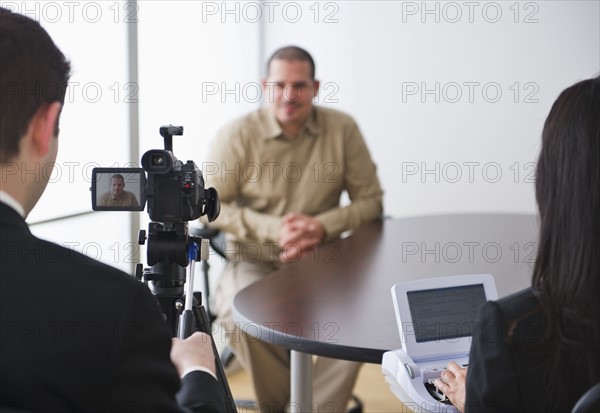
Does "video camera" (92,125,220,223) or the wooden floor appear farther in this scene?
the wooden floor

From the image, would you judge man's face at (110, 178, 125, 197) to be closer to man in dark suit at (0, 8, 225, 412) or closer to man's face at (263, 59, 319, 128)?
man in dark suit at (0, 8, 225, 412)

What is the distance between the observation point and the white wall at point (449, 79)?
5066 mm

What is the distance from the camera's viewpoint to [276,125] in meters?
3.78

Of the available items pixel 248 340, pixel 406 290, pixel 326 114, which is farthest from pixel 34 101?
pixel 326 114

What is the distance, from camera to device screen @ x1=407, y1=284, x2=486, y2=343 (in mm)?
1854

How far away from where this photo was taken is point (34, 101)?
1.19m

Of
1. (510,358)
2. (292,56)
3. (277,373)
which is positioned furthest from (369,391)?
(510,358)

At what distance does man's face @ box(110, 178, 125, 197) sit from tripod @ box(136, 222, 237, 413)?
0.44ft

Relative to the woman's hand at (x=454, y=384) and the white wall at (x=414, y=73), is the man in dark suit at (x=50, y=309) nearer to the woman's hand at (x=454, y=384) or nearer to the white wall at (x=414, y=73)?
the woman's hand at (x=454, y=384)

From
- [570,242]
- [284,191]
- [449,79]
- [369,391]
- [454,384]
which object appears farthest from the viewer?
[449,79]

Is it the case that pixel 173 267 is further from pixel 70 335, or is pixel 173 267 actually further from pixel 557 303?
pixel 557 303

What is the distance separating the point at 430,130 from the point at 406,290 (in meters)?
3.64

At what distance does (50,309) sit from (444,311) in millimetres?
1044

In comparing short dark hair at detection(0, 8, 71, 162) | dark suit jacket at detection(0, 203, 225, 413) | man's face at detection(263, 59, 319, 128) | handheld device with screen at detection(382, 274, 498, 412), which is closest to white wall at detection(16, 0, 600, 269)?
man's face at detection(263, 59, 319, 128)
